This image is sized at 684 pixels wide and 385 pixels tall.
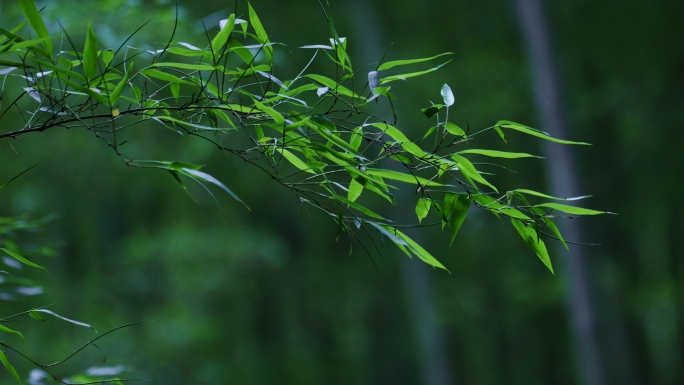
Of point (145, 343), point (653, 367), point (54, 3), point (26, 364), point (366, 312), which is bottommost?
point (653, 367)

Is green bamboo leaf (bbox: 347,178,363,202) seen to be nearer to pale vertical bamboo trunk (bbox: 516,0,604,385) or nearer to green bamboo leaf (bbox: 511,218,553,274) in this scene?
green bamboo leaf (bbox: 511,218,553,274)

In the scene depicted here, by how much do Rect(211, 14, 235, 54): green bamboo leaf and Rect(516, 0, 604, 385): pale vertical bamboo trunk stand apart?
2.55 metres

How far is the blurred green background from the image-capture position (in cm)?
395

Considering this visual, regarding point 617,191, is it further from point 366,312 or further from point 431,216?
point 366,312

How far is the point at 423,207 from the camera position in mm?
578

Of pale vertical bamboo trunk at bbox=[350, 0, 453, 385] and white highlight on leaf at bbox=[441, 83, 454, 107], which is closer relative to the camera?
white highlight on leaf at bbox=[441, 83, 454, 107]

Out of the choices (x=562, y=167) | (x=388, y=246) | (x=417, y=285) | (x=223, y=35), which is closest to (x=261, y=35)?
(x=223, y=35)

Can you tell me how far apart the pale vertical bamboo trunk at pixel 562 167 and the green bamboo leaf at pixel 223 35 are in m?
2.55

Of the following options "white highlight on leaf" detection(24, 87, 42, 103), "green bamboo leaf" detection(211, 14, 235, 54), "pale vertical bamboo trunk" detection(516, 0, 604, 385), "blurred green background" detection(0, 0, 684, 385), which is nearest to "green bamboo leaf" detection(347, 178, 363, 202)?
"green bamboo leaf" detection(211, 14, 235, 54)

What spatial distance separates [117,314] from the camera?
15.9 feet

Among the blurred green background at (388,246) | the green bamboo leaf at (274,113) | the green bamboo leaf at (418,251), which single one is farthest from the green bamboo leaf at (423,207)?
the blurred green background at (388,246)

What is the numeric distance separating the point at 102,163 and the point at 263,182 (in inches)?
49.6

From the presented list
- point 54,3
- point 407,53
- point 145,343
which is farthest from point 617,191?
point 54,3

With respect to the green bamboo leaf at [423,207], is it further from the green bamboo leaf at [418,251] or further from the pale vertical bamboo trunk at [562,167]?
the pale vertical bamboo trunk at [562,167]
